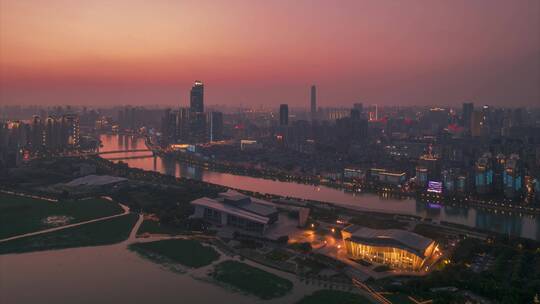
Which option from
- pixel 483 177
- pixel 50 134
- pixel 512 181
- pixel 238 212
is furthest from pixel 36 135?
pixel 512 181

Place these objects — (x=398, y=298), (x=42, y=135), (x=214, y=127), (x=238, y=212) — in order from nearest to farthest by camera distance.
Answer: (x=398, y=298)
(x=238, y=212)
(x=42, y=135)
(x=214, y=127)

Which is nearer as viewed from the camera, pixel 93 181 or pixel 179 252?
pixel 179 252

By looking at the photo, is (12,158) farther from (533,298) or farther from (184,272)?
(533,298)

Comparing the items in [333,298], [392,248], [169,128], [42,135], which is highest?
[169,128]

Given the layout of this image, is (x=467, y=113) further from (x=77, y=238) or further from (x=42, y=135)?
(x=77, y=238)

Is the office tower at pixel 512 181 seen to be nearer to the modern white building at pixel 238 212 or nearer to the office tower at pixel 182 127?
the modern white building at pixel 238 212

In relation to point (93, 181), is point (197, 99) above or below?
above

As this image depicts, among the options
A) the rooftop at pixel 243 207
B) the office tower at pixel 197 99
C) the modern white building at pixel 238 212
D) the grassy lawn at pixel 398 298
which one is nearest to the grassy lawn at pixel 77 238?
the modern white building at pixel 238 212
